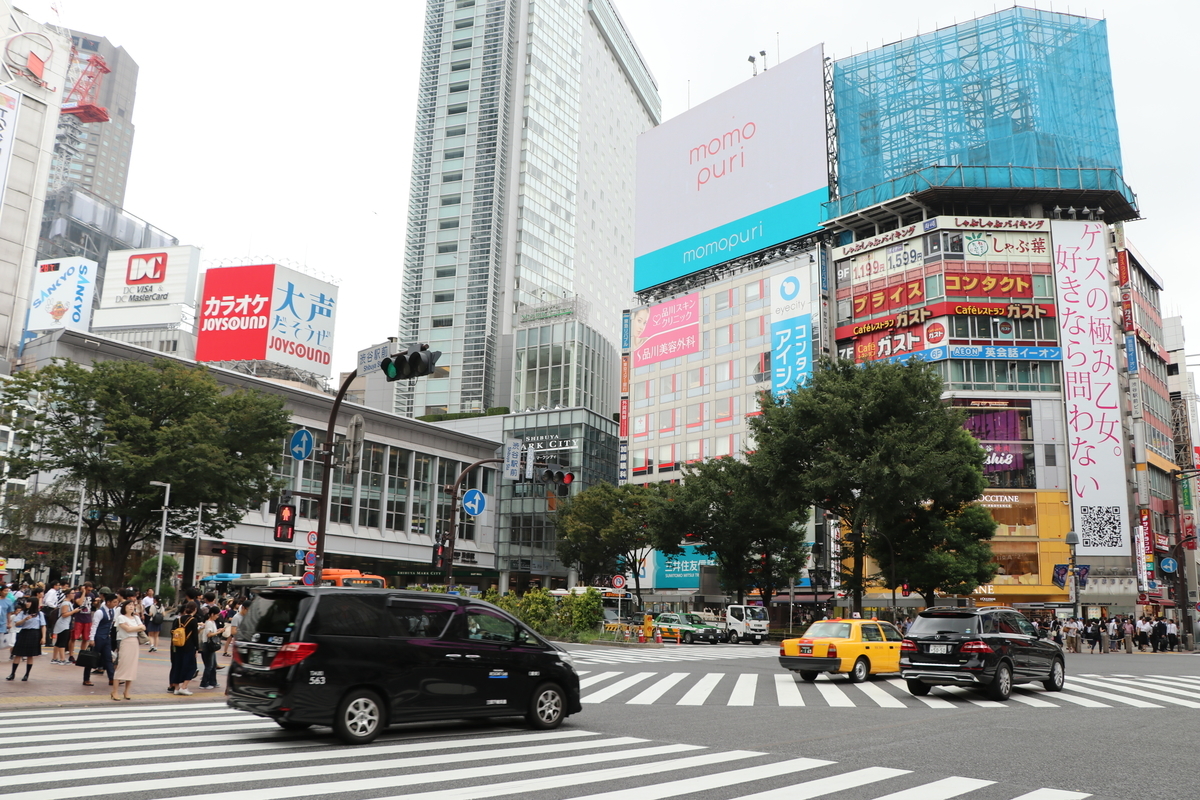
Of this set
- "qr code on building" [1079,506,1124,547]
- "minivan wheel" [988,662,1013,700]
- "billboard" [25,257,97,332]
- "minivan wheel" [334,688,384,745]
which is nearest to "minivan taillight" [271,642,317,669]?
"minivan wheel" [334,688,384,745]

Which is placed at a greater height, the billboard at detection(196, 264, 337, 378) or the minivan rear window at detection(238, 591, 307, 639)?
the billboard at detection(196, 264, 337, 378)

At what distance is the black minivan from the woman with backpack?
15.6ft

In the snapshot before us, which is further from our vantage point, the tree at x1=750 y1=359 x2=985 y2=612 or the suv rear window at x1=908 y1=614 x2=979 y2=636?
the tree at x1=750 y1=359 x2=985 y2=612

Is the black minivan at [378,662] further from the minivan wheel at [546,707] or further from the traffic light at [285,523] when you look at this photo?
the traffic light at [285,523]

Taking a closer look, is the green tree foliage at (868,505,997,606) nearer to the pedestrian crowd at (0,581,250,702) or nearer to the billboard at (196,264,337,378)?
the pedestrian crowd at (0,581,250,702)

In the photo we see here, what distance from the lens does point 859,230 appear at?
66125 millimetres

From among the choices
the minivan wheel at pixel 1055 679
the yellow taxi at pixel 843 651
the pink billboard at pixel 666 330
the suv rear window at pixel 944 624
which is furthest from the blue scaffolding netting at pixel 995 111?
the suv rear window at pixel 944 624

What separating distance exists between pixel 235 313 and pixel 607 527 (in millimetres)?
31699

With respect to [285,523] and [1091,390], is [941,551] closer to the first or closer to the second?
[1091,390]

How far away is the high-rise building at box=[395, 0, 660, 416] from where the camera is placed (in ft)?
292

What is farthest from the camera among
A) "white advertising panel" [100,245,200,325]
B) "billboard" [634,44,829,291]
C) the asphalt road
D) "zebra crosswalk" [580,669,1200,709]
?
"white advertising panel" [100,245,200,325]

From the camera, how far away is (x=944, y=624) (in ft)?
55.3

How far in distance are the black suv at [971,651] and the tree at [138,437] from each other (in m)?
26.1

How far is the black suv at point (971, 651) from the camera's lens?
53.5 feet
